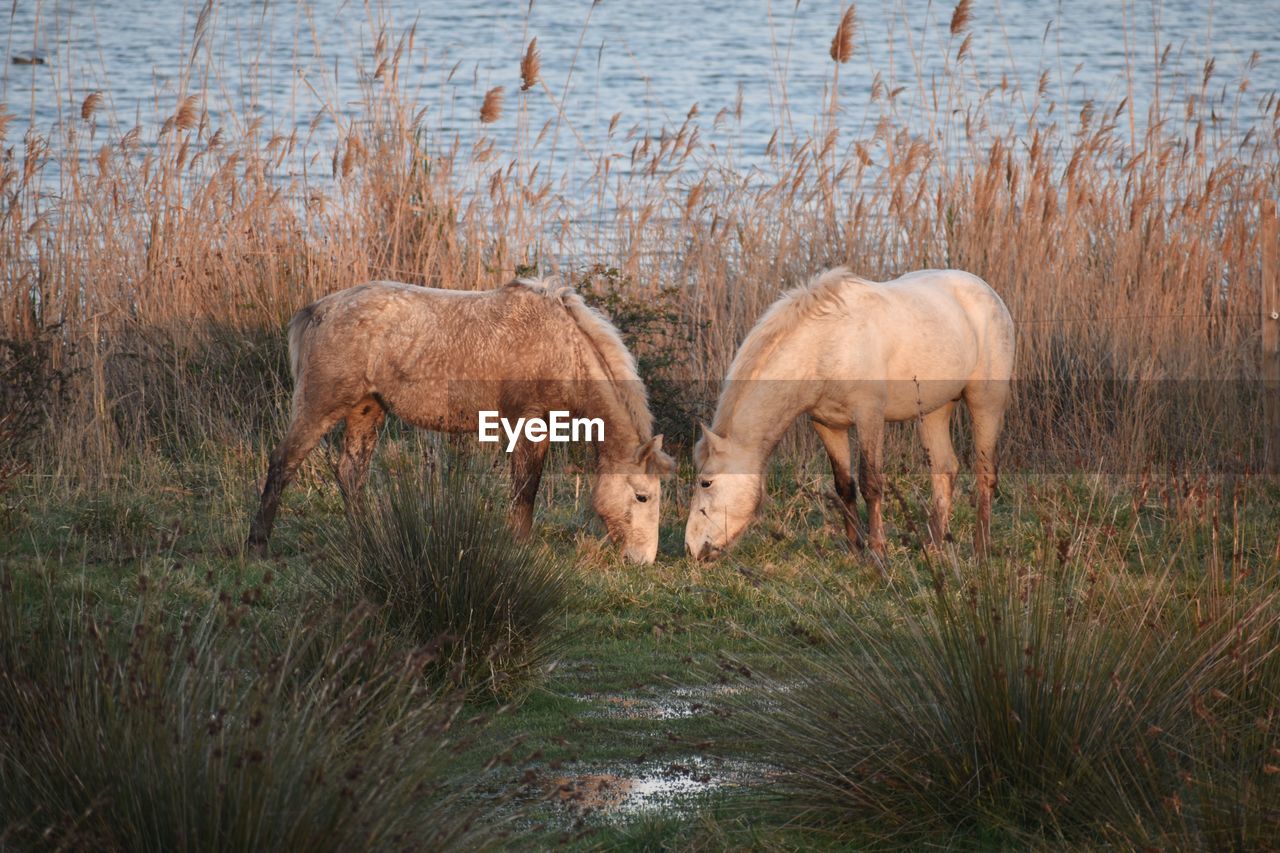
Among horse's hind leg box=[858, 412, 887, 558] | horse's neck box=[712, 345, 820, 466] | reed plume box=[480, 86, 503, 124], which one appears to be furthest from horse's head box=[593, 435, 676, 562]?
reed plume box=[480, 86, 503, 124]

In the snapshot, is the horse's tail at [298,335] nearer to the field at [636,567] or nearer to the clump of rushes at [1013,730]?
the field at [636,567]

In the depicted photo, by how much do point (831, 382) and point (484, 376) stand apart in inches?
67.6

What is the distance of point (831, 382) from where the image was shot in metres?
7.06

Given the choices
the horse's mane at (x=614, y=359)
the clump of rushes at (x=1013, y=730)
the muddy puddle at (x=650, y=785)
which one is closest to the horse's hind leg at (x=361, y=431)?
the horse's mane at (x=614, y=359)

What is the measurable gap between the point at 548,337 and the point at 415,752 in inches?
166

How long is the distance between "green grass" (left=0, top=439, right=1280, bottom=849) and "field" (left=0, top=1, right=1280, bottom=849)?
28 mm

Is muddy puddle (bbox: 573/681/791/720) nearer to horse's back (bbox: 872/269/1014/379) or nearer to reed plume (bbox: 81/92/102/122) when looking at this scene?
horse's back (bbox: 872/269/1014/379)

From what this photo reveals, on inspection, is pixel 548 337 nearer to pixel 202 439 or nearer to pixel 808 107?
pixel 202 439

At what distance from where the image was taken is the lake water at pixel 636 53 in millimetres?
21562

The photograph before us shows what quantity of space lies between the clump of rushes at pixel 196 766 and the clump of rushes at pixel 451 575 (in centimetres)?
163

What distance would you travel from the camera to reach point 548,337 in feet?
23.7

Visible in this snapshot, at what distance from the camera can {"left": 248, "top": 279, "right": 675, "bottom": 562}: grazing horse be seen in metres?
7.07

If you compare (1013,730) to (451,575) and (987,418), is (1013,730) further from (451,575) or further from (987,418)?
(987,418)

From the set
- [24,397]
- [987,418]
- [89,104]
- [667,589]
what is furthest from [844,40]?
A: [24,397]
